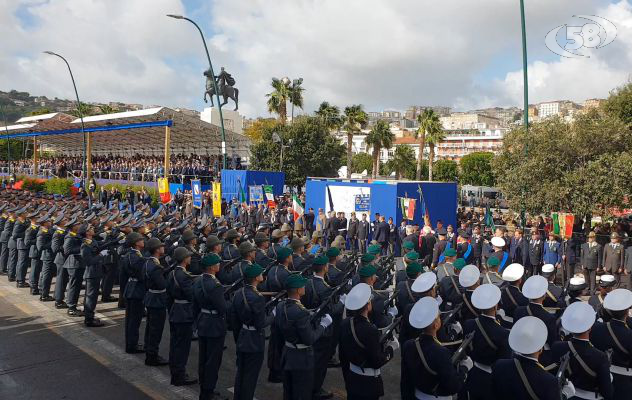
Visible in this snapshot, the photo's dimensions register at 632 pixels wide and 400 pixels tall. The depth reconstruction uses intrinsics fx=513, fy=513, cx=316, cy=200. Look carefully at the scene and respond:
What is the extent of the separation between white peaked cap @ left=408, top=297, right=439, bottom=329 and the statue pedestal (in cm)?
3379

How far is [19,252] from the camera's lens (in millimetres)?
12461

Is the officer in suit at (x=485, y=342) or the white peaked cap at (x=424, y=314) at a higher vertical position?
the white peaked cap at (x=424, y=314)

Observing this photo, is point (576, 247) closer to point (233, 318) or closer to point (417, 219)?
point (417, 219)

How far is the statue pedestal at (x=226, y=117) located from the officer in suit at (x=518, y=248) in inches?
1053

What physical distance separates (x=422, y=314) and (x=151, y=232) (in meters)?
8.11

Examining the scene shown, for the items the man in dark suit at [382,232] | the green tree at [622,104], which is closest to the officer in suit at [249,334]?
the man in dark suit at [382,232]

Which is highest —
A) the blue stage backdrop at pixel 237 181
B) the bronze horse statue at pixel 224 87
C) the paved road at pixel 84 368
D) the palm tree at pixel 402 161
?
the bronze horse statue at pixel 224 87

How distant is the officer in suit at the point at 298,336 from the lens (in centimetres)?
539

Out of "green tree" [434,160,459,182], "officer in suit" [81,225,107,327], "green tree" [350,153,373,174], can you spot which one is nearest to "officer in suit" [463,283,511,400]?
"officer in suit" [81,225,107,327]

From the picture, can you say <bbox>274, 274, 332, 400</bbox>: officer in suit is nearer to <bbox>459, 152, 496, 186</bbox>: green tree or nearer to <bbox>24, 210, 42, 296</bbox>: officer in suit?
<bbox>24, 210, 42, 296</bbox>: officer in suit

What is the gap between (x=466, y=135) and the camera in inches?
5463

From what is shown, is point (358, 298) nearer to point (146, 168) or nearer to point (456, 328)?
point (456, 328)

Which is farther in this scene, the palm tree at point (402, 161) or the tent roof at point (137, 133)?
the palm tree at point (402, 161)

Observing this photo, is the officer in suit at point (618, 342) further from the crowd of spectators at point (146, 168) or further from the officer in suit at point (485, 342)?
the crowd of spectators at point (146, 168)
